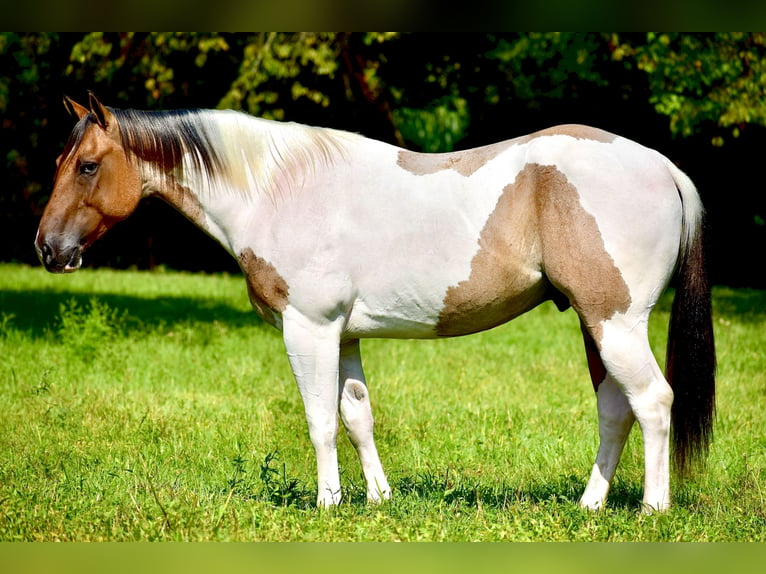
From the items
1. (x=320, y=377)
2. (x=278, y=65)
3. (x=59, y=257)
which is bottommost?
(x=320, y=377)

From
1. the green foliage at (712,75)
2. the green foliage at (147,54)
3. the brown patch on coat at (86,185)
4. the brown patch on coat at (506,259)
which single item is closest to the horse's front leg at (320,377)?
the brown patch on coat at (506,259)

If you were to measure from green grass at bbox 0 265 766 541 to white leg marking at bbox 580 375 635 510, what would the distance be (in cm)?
13

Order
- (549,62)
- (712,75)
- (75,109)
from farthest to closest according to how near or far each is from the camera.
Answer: (549,62)
(712,75)
(75,109)

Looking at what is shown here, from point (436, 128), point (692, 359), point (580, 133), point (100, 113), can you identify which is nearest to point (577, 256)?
point (580, 133)

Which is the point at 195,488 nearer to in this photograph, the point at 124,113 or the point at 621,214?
the point at 124,113

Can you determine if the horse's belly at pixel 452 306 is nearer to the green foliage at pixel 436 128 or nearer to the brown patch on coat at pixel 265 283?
the brown patch on coat at pixel 265 283

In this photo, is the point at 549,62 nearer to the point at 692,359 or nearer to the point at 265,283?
the point at 692,359

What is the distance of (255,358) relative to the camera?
9.69 m

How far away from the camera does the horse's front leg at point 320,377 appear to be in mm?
4633

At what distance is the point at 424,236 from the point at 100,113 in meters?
1.75

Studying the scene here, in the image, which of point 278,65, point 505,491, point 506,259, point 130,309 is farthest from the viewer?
point 130,309

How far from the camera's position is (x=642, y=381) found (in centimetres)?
440

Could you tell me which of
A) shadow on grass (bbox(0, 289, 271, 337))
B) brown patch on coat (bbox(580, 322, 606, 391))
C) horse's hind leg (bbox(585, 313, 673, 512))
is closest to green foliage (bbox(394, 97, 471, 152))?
shadow on grass (bbox(0, 289, 271, 337))

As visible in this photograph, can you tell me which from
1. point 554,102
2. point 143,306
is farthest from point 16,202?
point 554,102
